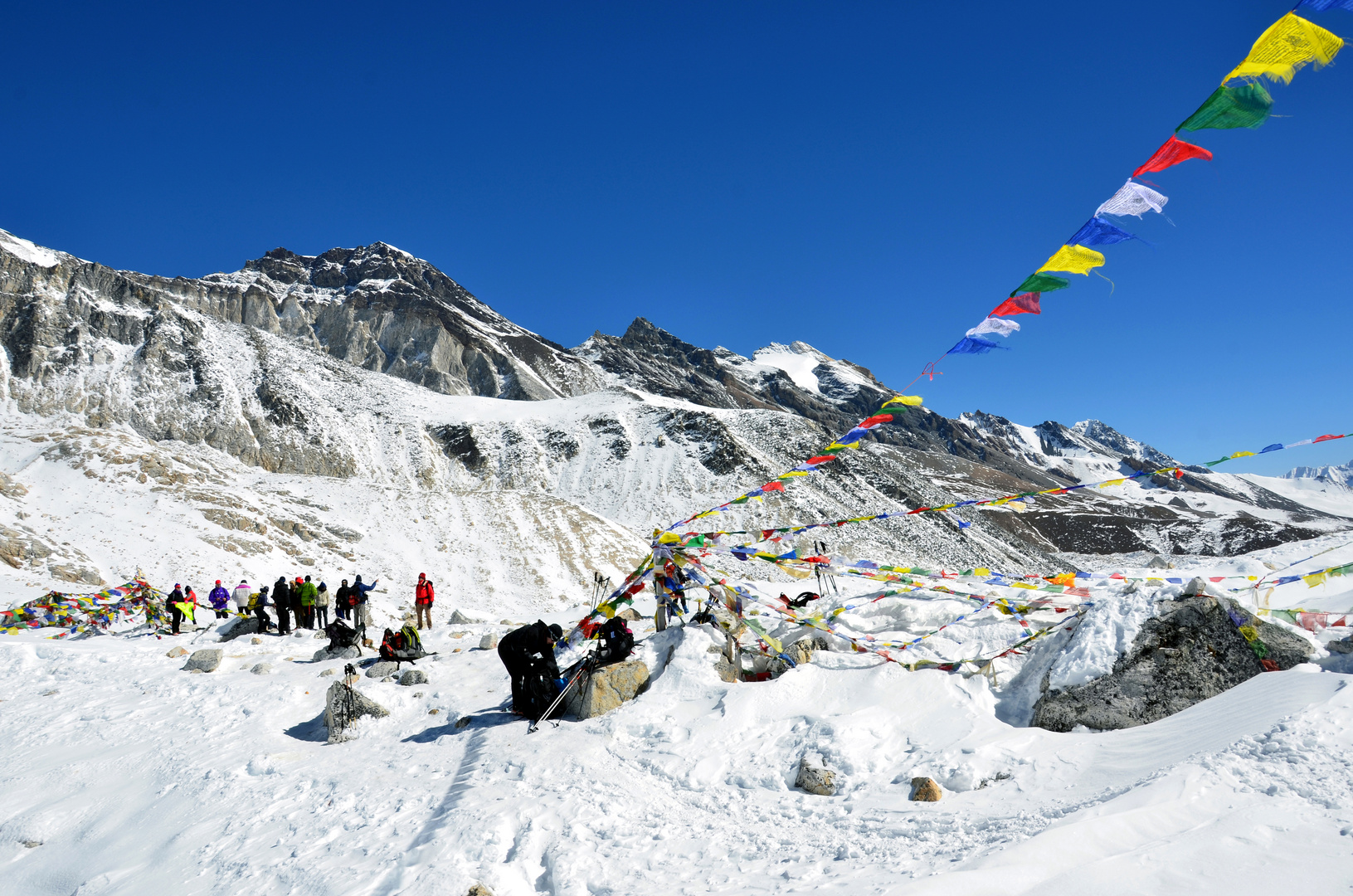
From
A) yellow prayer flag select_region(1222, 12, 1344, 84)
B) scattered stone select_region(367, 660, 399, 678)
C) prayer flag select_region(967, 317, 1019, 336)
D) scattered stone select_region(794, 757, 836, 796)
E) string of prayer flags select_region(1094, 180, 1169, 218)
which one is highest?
yellow prayer flag select_region(1222, 12, 1344, 84)

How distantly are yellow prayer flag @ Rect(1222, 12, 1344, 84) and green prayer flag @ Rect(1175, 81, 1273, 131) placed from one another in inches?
5.5

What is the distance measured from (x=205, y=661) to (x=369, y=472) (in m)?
43.6

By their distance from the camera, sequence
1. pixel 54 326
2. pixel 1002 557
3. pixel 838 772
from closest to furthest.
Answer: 1. pixel 838 772
2. pixel 1002 557
3. pixel 54 326

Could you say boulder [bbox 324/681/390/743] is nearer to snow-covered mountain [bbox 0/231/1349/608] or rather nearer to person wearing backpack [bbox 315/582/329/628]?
person wearing backpack [bbox 315/582/329/628]

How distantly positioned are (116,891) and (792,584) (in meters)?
29.8

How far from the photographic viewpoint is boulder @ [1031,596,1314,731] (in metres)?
6.38

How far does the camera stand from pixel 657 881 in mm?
4625

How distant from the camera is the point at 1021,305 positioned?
9.37 metres

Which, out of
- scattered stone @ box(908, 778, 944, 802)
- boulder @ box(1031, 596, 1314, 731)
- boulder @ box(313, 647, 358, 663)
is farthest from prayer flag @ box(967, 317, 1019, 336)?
boulder @ box(313, 647, 358, 663)

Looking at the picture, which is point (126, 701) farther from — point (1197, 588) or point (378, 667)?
point (1197, 588)

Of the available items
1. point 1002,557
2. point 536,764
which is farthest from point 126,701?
point 1002,557

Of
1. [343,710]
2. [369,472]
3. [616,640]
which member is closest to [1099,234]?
[616,640]

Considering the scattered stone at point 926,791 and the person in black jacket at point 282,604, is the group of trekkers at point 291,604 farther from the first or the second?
the scattered stone at point 926,791

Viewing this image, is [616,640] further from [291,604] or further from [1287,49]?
[291,604]
